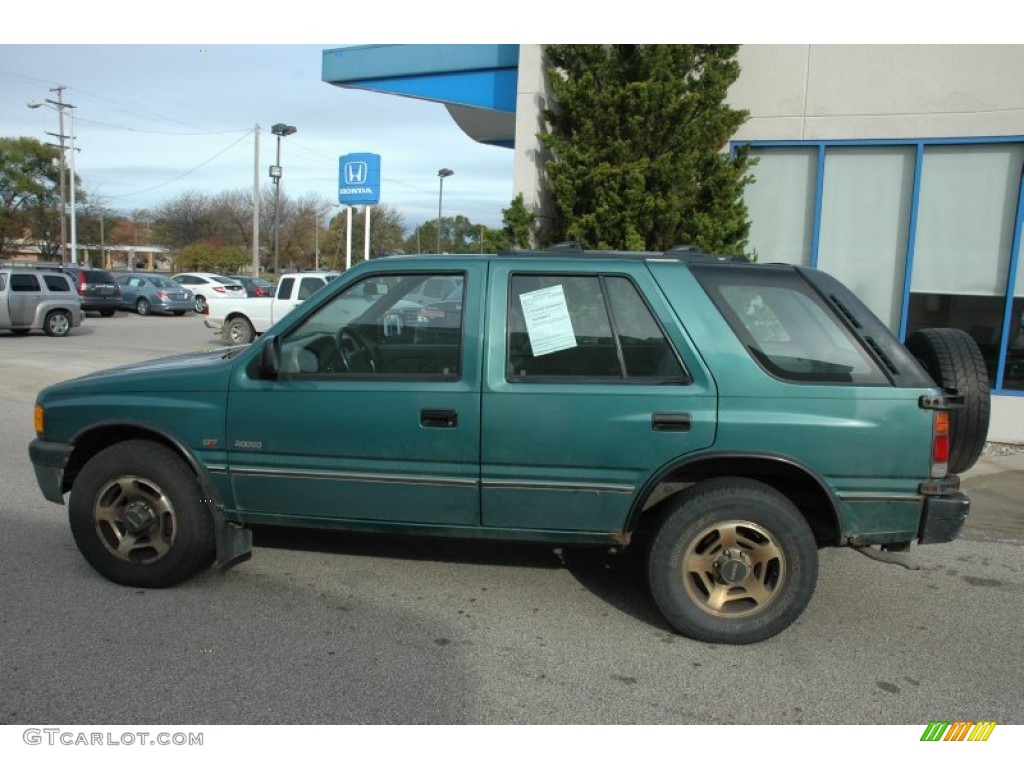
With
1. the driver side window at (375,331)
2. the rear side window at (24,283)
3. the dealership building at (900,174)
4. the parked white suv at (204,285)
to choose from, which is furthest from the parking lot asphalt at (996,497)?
the parked white suv at (204,285)

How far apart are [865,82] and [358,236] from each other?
46.8m

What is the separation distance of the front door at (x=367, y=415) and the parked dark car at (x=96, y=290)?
24576 millimetres

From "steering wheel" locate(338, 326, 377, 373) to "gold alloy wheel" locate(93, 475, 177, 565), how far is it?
1.19 m

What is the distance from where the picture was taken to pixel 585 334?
3709 millimetres

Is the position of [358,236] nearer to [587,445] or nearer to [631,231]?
[631,231]

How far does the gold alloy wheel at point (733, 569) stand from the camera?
358 centimetres

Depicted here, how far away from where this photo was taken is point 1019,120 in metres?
8.19

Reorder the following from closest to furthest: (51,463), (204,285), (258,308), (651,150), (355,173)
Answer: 1. (51,463)
2. (651,150)
3. (355,173)
4. (258,308)
5. (204,285)

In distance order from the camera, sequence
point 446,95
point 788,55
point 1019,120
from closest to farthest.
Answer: point 1019,120
point 788,55
point 446,95

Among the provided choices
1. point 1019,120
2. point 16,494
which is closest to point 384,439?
point 16,494

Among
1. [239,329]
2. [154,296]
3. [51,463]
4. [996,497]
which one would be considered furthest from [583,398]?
[154,296]

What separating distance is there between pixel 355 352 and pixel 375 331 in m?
0.15

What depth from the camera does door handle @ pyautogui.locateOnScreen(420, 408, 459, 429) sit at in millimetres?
3672

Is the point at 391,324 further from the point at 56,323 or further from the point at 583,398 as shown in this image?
the point at 56,323
